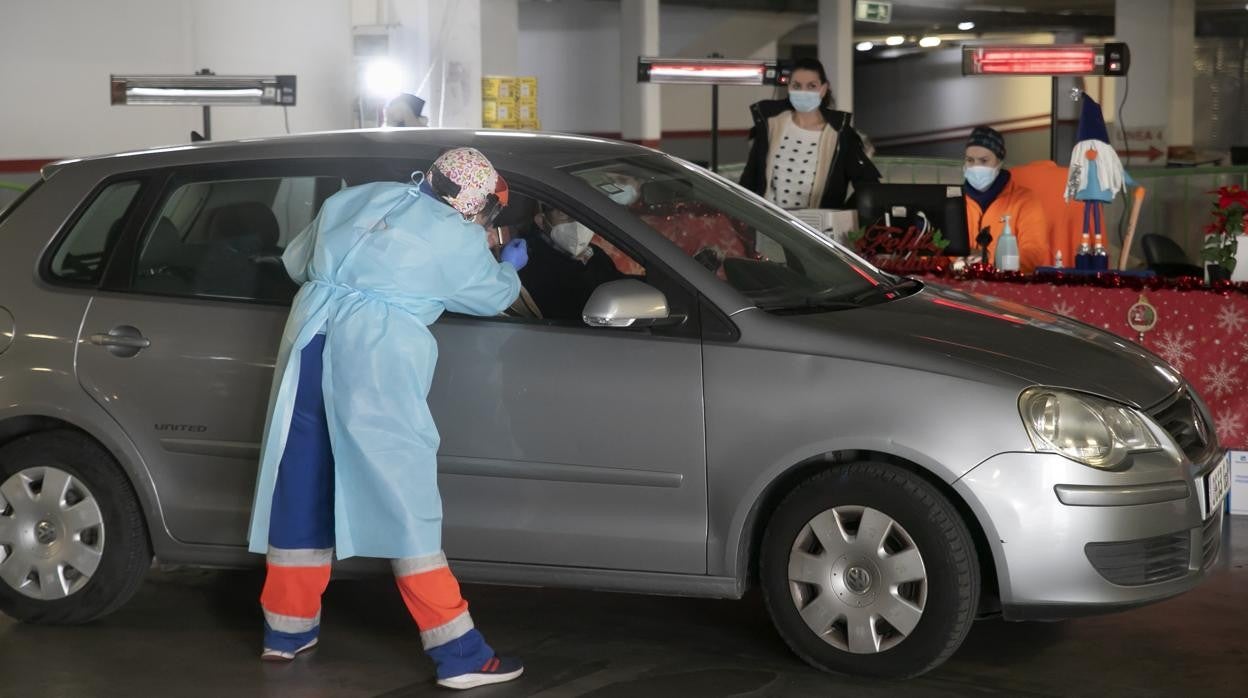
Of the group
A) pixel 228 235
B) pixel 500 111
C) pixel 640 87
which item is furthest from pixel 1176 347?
pixel 640 87

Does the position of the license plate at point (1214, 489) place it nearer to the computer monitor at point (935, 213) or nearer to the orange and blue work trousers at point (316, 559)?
→ the orange and blue work trousers at point (316, 559)

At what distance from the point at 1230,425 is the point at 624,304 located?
3.02 m

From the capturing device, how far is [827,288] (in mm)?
4297

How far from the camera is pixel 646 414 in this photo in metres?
3.90

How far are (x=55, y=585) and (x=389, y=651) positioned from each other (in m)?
1.02

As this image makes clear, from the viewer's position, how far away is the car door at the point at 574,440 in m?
3.90

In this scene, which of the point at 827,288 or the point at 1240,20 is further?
the point at 1240,20

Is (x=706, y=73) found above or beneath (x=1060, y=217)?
above

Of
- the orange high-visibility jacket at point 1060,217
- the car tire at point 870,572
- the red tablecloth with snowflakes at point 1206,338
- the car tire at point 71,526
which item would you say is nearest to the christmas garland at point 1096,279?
the red tablecloth with snowflakes at point 1206,338

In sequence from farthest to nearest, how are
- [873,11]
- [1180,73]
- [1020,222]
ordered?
1. [1180,73]
2. [873,11]
3. [1020,222]

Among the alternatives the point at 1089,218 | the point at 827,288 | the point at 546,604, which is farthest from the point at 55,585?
the point at 1089,218

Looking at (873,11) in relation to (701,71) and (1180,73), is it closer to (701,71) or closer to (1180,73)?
(1180,73)

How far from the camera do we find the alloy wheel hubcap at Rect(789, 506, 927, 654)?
378 cm

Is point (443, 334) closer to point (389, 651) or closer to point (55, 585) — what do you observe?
point (389, 651)
